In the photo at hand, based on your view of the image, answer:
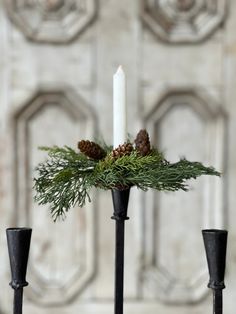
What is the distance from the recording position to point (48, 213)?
1475 mm

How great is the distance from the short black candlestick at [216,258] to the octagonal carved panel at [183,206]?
888mm

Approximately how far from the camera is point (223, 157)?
1.47 meters

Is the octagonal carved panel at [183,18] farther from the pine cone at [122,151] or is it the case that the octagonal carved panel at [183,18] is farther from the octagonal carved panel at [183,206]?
the pine cone at [122,151]

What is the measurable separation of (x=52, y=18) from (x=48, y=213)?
475 mm

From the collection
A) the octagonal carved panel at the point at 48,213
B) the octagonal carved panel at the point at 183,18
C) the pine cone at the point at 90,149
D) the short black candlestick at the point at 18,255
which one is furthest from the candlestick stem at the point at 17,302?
the octagonal carved panel at the point at 183,18

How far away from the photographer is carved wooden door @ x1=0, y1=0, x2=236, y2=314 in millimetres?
1453

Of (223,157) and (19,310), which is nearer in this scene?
(19,310)

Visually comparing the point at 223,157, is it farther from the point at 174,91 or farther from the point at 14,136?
the point at 14,136

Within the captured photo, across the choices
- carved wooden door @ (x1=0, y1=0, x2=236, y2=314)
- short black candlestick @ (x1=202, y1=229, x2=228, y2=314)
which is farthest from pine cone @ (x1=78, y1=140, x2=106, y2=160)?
carved wooden door @ (x1=0, y1=0, x2=236, y2=314)

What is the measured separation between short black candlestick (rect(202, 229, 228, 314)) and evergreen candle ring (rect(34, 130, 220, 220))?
57 millimetres

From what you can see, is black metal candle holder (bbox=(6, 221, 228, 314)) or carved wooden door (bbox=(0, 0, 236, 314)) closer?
black metal candle holder (bbox=(6, 221, 228, 314))

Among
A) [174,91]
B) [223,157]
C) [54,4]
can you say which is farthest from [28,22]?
[223,157]

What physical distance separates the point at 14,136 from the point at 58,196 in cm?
90

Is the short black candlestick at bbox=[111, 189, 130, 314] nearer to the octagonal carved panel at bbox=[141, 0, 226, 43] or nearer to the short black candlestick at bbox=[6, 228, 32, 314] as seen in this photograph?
the short black candlestick at bbox=[6, 228, 32, 314]
